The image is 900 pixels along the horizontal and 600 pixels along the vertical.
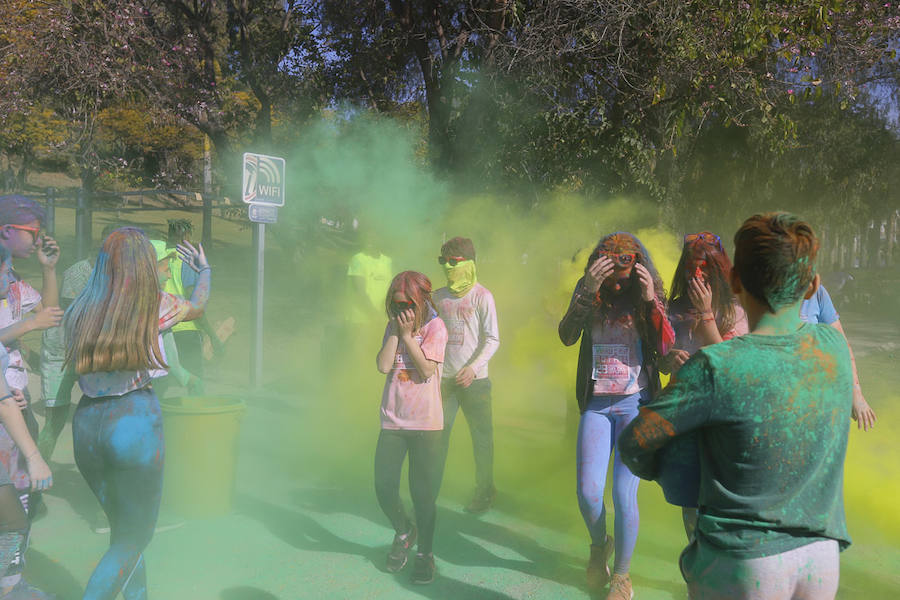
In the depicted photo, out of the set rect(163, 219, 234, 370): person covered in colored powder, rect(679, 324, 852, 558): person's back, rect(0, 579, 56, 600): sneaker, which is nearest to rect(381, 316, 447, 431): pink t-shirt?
rect(0, 579, 56, 600): sneaker

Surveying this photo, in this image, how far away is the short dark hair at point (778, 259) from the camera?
1.83 meters

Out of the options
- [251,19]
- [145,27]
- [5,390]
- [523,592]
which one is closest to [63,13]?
[145,27]

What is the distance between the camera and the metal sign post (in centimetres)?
798

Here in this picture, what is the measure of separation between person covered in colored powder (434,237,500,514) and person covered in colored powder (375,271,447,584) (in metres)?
0.80

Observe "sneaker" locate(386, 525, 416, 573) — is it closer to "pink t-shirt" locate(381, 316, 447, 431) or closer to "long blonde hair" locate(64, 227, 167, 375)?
"pink t-shirt" locate(381, 316, 447, 431)

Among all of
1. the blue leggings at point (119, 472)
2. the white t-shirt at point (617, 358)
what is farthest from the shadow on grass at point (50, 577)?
the white t-shirt at point (617, 358)

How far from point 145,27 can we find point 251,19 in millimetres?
3295

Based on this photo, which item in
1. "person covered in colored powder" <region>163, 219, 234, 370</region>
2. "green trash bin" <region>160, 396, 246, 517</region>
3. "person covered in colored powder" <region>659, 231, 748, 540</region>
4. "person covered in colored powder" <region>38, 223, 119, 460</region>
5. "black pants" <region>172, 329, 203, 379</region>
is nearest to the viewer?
"person covered in colored powder" <region>659, 231, 748, 540</region>

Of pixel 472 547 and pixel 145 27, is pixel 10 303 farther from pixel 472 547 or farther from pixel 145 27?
pixel 145 27

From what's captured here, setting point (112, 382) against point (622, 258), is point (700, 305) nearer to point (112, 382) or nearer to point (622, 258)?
point (622, 258)

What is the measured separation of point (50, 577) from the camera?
375 cm

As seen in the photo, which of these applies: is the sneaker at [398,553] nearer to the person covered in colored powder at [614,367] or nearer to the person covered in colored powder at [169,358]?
the person covered in colored powder at [614,367]

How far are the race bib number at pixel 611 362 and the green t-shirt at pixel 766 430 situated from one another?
176 centimetres

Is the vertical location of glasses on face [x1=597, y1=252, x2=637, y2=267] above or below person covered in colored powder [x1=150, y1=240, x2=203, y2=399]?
above
